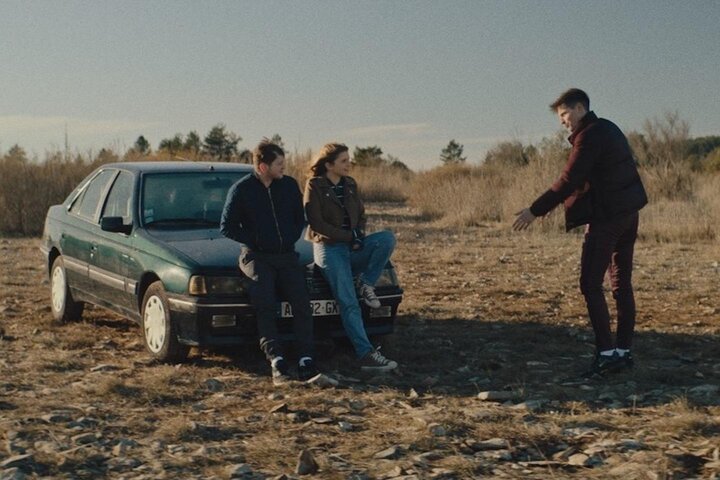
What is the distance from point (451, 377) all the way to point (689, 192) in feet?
76.2

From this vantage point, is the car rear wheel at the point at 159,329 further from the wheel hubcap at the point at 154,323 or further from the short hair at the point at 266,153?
the short hair at the point at 266,153

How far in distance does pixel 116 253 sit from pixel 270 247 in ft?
5.92

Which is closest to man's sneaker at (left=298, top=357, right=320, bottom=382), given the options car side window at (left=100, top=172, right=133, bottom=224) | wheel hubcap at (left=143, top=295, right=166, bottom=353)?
wheel hubcap at (left=143, top=295, right=166, bottom=353)

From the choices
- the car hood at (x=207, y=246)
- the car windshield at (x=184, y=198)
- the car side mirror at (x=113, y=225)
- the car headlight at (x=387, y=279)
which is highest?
the car windshield at (x=184, y=198)

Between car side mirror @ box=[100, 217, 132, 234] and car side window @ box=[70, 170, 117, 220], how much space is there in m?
0.99

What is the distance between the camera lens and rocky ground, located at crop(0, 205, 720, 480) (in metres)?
5.38

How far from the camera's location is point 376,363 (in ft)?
25.9

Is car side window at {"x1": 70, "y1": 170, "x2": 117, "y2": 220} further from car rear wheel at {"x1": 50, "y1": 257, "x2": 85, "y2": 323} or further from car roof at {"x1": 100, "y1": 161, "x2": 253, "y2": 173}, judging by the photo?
car rear wheel at {"x1": 50, "y1": 257, "x2": 85, "y2": 323}

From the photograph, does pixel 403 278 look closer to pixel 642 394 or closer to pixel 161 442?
pixel 642 394

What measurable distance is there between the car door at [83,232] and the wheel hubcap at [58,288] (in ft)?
0.55

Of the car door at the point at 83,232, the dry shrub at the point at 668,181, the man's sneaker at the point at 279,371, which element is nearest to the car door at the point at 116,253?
the car door at the point at 83,232

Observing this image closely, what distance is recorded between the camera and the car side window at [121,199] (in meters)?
8.95

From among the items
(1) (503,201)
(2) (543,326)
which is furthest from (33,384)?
(1) (503,201)

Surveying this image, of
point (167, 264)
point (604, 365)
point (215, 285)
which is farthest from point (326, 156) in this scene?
point (604, 365)
